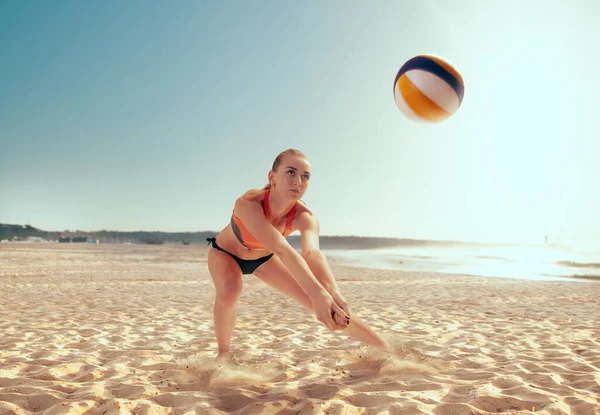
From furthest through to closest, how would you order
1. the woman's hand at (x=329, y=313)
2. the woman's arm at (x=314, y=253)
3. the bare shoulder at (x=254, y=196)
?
1. the bare shoulder at (x=254, y=196)
2. the woman's arm at (x=314, y=253)
3. the woman's hand at (x=329, y=313)

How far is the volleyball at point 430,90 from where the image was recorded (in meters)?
4.85

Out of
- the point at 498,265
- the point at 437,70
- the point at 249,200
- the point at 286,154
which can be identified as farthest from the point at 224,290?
the point at 498,265

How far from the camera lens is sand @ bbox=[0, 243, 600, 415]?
2654mm

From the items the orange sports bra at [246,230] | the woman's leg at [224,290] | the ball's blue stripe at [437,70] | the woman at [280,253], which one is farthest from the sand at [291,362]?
the ball's blue stripe at [437,70]

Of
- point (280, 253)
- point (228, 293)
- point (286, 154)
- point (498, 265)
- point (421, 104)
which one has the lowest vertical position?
point (498, 265)

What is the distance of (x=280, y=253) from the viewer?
2.70m

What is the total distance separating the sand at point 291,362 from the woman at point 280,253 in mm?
470

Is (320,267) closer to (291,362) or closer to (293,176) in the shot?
(293,176)

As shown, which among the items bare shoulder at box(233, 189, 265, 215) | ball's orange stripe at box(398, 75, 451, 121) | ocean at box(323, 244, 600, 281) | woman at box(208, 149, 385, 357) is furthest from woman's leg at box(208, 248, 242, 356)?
ocean at box(323, 244, 600, 281)

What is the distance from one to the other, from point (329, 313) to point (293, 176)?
954mm

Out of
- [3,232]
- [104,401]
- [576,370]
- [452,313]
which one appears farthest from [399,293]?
[3,232]

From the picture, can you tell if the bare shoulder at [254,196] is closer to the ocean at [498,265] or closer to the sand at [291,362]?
the sand at [291,362]

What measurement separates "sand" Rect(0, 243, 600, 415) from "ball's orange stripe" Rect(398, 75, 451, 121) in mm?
2621

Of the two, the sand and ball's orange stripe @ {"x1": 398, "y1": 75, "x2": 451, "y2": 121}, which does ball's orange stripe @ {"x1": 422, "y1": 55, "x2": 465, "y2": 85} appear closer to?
ball's orange stripe @ {"x1": 398, "y1": 75, "x2": 451, "y2": 121}
